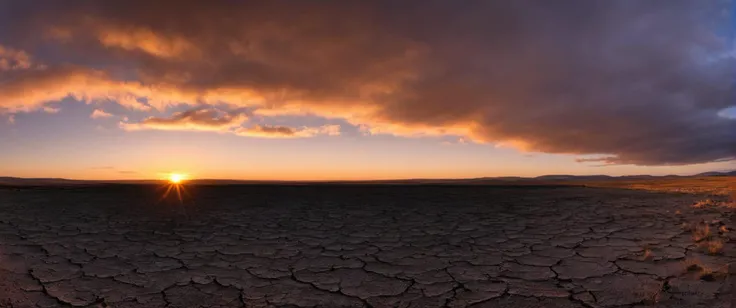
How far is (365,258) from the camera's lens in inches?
177

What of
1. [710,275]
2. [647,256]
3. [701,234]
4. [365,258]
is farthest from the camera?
[701,234]

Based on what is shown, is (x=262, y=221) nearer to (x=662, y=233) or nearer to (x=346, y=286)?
(x=346, y=286)

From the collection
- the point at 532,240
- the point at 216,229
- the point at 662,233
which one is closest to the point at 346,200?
the point at 216,229

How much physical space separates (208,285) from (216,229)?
2.85 m

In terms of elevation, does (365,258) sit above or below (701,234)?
below

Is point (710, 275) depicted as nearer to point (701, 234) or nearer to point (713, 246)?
point (713, 246)

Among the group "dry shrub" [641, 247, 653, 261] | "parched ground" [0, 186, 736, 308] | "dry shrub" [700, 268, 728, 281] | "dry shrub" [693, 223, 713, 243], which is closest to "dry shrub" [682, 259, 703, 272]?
"parched ground" [0, 186, 736, 308]

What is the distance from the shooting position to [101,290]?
3.47m

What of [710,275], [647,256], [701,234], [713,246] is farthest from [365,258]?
[701,234]

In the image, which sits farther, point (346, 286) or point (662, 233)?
point (662, 233)

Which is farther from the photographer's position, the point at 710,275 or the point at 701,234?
the point at 701,234

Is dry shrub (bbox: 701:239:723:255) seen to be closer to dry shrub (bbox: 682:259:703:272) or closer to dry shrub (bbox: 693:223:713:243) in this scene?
dry shrub (bbox: 693:223:713:243)

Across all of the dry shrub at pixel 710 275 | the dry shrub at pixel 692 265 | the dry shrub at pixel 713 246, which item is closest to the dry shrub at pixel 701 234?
the dry shrub at pixel 713 246

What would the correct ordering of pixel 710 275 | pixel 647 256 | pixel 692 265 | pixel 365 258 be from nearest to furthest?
pixel 710 275 < pixel 692 265 < pixel 647 256 < pixel 365 258
